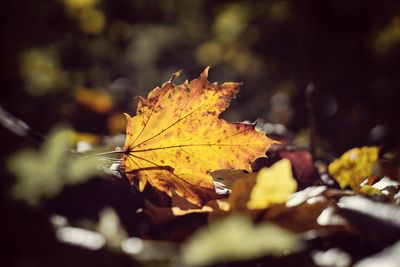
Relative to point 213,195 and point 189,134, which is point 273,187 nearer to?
point 213,195

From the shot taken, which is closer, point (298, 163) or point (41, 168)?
point (41, 168)

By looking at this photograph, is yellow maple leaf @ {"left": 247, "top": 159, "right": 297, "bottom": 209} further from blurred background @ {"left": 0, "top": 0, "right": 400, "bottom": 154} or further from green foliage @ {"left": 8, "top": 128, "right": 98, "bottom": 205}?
blurred background @ {"left": 0, "top": 0, "right": 400, "bottom": 154}

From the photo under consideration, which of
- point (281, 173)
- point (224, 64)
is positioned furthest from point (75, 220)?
point (224, 64)

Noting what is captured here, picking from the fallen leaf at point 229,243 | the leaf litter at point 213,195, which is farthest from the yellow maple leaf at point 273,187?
the fallen leaf at point 229,243

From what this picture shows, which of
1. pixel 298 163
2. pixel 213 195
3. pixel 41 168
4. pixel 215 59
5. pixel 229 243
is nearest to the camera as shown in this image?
pixel 229 243

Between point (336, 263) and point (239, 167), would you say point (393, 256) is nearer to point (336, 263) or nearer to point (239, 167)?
point (336, 263)

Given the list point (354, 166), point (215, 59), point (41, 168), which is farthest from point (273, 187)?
point (215, 59)

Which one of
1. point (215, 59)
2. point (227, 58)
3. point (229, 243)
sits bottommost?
point (229, 243)

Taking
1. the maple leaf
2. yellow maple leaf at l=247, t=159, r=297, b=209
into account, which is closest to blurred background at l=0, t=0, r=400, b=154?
the maple leaf
